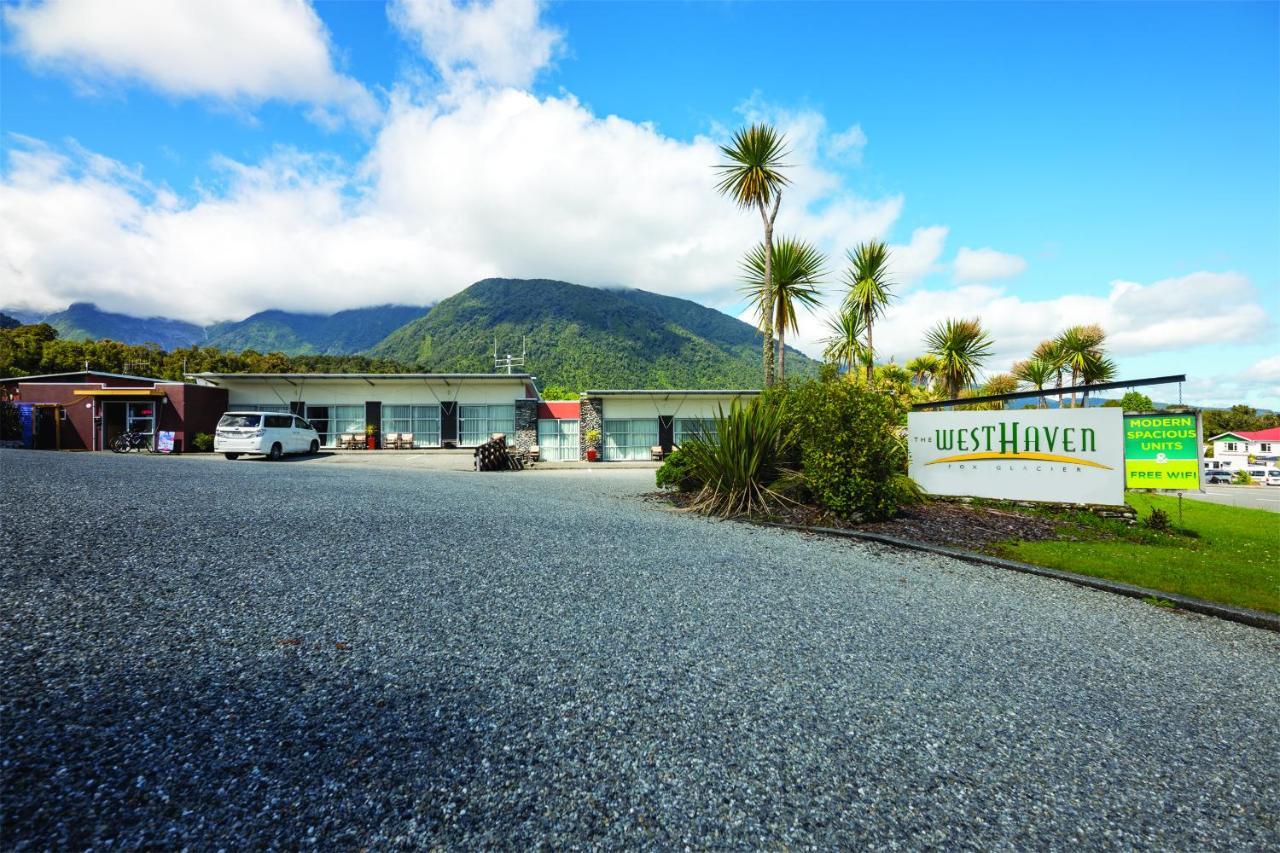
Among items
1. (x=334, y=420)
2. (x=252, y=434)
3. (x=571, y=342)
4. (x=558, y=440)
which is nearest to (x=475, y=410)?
(x=558, y=440)

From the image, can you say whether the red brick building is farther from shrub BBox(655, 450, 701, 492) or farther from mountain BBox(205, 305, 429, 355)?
mountain BBox(205, 305, 429, 355)

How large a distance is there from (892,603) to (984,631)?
70 cm

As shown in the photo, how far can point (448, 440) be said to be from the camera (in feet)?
79.6

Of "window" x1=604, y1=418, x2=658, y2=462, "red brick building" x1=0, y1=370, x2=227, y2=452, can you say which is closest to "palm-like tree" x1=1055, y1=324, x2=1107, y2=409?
"window" x1=604, y1=418, x2=658, y2=462

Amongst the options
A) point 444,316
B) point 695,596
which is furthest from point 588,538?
point 444,316

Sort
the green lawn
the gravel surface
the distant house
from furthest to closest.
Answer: the distant house, the green lawn, the gravel surface

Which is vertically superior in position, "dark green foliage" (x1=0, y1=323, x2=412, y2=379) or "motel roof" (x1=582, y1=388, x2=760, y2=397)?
"dark green foliage" (x1=0, y1=323, x2=412, y2=379)

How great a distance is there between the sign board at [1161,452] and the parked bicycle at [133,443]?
28.8m

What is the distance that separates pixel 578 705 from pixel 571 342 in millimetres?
84597

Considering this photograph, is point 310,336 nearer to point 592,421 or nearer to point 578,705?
point 592,421

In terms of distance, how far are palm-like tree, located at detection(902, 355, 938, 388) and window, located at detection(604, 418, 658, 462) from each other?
12.0 meters

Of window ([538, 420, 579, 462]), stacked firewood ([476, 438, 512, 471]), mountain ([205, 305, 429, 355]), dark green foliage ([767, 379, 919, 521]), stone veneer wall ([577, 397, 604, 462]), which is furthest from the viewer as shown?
mountain ([205, 305, 429, 355])

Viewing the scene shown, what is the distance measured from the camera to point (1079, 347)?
2119 cm

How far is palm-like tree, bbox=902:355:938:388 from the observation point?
22530 mm
